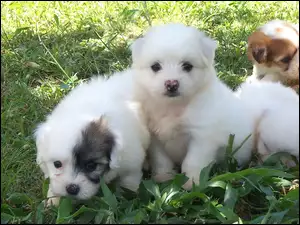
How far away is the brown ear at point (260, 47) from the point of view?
5.48 meters

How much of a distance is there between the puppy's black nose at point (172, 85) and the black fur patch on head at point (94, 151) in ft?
1.76

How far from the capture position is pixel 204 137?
420 cm

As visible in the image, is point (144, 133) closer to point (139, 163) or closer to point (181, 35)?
point (139, 163)

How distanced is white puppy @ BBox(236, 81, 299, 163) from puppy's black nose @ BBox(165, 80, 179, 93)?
0.76 metres

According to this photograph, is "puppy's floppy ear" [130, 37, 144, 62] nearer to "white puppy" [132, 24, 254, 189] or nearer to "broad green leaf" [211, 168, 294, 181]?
"white puppy" [132, 24, 254, 189]

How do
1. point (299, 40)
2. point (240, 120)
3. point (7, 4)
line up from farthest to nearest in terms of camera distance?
point (7, 4), point (299, 40), point (240, 120)

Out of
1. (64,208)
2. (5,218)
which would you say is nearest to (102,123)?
(64,208)

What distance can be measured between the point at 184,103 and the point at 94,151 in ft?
3.04

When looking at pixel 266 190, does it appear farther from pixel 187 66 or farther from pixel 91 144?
pixel 91 144

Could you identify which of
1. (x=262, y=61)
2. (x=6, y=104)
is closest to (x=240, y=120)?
(x=262, y=61)

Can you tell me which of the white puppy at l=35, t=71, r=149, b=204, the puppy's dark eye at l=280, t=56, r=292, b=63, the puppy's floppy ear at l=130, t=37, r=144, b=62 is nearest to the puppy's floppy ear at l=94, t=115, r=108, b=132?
the white puppy at l=35, t=71, r=149, b=204

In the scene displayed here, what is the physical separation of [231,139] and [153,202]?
31.4 inches

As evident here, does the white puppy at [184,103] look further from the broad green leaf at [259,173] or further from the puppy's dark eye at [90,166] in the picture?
the puppy's dark eye at [90,166]

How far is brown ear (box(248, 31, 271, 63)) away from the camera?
548 cm
